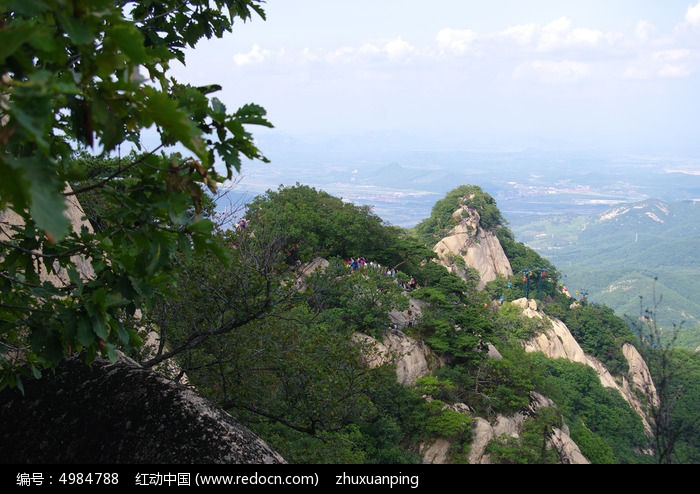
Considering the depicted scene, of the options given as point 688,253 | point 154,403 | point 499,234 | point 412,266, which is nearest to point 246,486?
point 154,403

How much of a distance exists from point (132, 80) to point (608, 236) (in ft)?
635

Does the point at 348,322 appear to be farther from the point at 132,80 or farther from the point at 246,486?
the point at 132,80

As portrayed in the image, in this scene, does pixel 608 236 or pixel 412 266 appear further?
pixel 608 236

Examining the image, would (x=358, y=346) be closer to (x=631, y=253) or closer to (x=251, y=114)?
(x=251, y=114)

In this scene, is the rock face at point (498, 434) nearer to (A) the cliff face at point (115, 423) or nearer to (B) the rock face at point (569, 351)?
(A) the cliff face at point (115, 423)

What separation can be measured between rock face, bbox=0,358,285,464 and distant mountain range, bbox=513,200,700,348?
7806 centimetres

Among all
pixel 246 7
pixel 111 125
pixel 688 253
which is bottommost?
pixel 688 253

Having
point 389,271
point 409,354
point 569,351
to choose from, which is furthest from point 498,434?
point 569,351

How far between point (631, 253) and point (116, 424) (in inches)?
6822

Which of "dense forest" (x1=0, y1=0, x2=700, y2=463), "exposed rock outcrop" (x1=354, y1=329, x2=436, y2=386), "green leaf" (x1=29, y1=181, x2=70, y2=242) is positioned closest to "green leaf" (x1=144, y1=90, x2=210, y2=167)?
"dense forest" (x1=0, y1=0, x2=700, y2=463)

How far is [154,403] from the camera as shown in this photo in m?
4.19

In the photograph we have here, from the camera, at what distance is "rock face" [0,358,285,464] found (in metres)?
3.90

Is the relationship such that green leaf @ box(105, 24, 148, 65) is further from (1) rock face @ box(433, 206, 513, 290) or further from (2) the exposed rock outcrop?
(1) rock face @ box(433, 206, 513, 290)

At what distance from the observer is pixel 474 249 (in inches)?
1613
